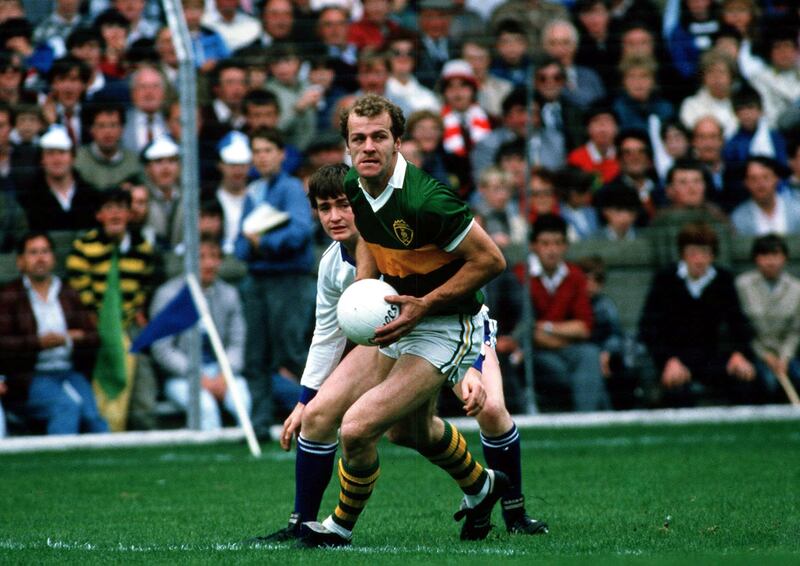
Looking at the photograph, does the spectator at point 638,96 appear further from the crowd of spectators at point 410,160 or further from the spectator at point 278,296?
the spectator at point 278,296

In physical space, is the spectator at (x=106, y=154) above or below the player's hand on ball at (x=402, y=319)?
above

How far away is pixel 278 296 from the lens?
11523mm

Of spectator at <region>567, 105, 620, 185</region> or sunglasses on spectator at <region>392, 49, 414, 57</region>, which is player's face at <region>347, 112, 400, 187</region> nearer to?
spectator at <region>567, 105, 620, 185</region>

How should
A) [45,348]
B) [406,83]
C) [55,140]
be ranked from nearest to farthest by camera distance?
[45,348] < [55,140] < [406,83]

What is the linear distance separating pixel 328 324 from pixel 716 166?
24.6ft

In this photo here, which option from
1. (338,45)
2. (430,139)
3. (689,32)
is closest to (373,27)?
(338,45)

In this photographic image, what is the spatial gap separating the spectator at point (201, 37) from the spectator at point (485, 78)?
2.34 metres

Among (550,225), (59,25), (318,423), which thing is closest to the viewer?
(318,423)

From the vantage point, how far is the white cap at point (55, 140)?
11.9 metres

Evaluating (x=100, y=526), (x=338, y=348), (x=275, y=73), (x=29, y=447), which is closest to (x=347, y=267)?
(x=338, y=348)

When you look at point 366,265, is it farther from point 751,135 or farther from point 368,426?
point 751,135

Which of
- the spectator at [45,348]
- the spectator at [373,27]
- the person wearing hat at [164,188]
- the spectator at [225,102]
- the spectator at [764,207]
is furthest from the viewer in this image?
the spectator at [373,27]

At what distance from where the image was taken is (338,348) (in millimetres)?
6633

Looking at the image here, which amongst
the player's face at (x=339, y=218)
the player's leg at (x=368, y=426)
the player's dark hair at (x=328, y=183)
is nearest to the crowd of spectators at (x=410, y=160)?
the player's dark hair at (x=328, y=183)
